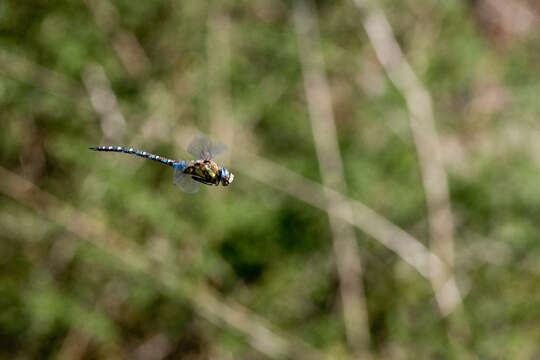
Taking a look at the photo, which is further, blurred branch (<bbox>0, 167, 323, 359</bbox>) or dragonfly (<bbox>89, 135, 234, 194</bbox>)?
blurred branch (<bbox>0, 167, 323, 359</bbox>)

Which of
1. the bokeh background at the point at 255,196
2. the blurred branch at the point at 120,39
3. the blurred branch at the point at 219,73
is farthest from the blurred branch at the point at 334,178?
the blurred branch at the point at 120,39

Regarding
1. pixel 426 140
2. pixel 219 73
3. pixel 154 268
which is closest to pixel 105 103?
pixel 219 73

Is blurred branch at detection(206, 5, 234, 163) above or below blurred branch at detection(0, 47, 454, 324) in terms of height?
above

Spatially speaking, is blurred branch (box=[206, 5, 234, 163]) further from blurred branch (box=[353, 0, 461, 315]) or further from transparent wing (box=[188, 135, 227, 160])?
transparent wing (box=[188, 135, 227, 160])

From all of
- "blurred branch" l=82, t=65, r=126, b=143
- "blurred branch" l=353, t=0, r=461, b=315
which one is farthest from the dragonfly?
"blurred branch" l=353, t=0, r=461, b=315

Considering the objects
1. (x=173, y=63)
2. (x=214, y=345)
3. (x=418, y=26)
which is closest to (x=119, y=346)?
(x=214, y=345)

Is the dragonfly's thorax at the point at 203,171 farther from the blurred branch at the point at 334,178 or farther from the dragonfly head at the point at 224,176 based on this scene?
the blurred branch at the point at 334,178
